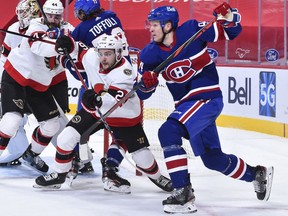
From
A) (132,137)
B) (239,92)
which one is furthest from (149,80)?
(239,92)

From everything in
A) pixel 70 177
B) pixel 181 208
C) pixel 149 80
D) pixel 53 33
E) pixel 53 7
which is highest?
pixel 53 7

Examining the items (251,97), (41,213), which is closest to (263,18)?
(251,97)

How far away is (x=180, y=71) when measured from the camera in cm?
409

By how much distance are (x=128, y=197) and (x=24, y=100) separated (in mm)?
949

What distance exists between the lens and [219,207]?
4.21 metres

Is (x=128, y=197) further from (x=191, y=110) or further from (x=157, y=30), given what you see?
(x=157, y=30)

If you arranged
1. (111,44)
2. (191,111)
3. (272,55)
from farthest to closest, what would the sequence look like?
1. (272,55)
2. (111,44)
3. (191,111)

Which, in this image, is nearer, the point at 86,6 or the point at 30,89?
the point at 30,89

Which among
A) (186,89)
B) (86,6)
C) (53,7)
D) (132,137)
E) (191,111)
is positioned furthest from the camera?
(86,6)

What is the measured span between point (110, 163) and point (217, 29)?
3.25 ft

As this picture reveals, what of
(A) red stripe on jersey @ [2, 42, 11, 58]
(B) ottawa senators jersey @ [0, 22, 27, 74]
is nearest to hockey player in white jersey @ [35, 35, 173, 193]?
(B) ottawa senators jersey @ [0, 22, 27, 74]

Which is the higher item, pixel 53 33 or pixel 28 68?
pixel 53 33

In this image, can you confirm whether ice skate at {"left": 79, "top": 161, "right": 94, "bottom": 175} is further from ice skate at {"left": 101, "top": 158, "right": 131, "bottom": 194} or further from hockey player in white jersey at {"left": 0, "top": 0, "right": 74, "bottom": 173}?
ice skate at {"left": 101, "top": 158, "right": 131, "bottom": 194}

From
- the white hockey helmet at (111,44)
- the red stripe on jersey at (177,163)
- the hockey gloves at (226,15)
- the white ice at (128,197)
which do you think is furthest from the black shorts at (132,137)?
the hockey gloves at (226,15)
